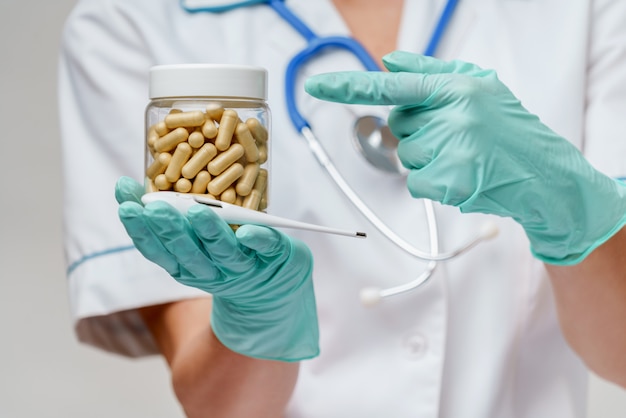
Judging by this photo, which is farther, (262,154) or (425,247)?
(425,247)

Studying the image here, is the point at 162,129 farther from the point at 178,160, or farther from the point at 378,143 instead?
A: the point at 378,143

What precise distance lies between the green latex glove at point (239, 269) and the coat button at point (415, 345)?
128 mm

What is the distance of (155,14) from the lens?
3.61 ft

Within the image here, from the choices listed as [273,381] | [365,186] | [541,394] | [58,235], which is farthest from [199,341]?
[58,235]

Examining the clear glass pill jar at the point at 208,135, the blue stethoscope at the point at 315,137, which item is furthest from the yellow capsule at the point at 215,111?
the blue stethoscope at the point at 315,137

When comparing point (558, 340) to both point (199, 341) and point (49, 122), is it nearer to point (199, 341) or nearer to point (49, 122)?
point (199, 341)

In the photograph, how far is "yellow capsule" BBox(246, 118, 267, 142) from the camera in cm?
74

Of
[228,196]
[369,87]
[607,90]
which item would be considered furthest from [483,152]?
[607,90]

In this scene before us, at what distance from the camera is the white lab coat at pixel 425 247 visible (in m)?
0.99

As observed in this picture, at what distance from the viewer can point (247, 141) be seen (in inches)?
28.6

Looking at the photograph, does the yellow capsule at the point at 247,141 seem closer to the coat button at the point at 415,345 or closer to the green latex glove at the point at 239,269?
the green latex glove at the point at 239,269

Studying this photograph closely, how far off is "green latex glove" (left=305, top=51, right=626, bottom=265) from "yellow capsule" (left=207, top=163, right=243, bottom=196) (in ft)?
0.29

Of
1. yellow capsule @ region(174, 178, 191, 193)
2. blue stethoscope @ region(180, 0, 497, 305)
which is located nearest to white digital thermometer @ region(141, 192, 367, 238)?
yellow capsule @ region(174, 178, 191, 193)

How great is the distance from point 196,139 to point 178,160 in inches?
0.9
